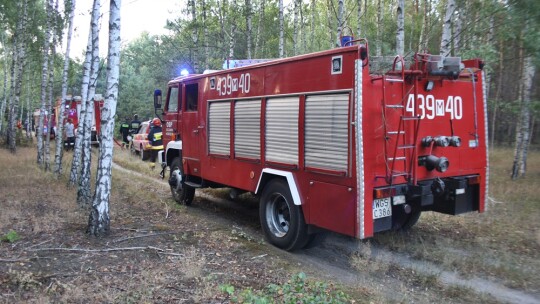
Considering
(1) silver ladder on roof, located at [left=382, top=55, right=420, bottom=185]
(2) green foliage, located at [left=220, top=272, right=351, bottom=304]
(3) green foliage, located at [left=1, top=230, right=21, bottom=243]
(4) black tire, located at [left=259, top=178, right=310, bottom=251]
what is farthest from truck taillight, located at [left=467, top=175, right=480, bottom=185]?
(3) green foliage, located at [left=1, top=230, right=21, bottom=243]

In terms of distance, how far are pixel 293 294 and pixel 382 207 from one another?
184cm

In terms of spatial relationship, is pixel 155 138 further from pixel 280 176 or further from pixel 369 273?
pixel 369 273

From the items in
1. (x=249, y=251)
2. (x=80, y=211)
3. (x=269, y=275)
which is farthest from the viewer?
(x=80, y=211)

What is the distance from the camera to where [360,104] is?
16.9ft

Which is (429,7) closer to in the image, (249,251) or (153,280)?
(249,251)

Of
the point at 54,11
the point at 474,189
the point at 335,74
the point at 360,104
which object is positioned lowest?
the point at 474,189

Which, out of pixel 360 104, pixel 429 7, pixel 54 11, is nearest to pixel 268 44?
pixel 429 7

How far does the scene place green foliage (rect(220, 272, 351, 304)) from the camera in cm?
401

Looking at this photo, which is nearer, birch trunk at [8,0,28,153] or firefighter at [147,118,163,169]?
birch trunk at [8,0,28,153]

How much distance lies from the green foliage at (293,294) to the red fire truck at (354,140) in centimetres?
99

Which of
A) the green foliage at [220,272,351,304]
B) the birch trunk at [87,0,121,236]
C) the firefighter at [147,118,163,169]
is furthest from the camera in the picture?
the firefighter at [147,118,163,169]

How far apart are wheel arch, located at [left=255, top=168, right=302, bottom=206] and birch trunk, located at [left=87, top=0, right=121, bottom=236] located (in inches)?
89.8

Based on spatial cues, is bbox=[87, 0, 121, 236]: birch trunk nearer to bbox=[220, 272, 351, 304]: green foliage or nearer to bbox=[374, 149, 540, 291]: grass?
bbox=[220, 272, 351, 304]: green foliage

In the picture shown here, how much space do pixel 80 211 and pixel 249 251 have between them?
3.58m
